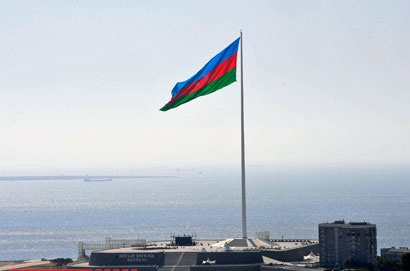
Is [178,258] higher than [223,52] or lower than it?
lower

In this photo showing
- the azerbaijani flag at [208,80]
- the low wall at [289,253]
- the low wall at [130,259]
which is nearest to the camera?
the azerbaijani flag at [208,80]

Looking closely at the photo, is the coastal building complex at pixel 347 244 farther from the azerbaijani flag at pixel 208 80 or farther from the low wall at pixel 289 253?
the azerbaijani flag at pixel 208 80

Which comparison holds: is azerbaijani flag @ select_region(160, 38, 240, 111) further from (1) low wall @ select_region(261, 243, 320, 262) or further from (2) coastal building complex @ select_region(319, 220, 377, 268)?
(2) coastal building complex @ select_region(319, 220, 377, 268)

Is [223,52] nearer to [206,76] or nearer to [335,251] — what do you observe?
[206,76]

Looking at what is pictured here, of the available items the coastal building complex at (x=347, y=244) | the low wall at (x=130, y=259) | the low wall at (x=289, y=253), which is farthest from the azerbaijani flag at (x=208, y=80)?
the coastal building complex at (x=347, y=244)

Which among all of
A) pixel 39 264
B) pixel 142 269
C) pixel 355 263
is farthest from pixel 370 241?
pixel 39 264

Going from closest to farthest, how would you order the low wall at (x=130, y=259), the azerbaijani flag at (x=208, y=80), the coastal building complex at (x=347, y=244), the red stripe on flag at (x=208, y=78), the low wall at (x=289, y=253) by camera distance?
the azerbaijani flag at (x=208, y=80) → the red stripe on flag at (x=208, y=78) → the coastal building complex at (x=347, y=244) → the low wall at (x=130, y=259) → the low wall at (x=289, y=253)
